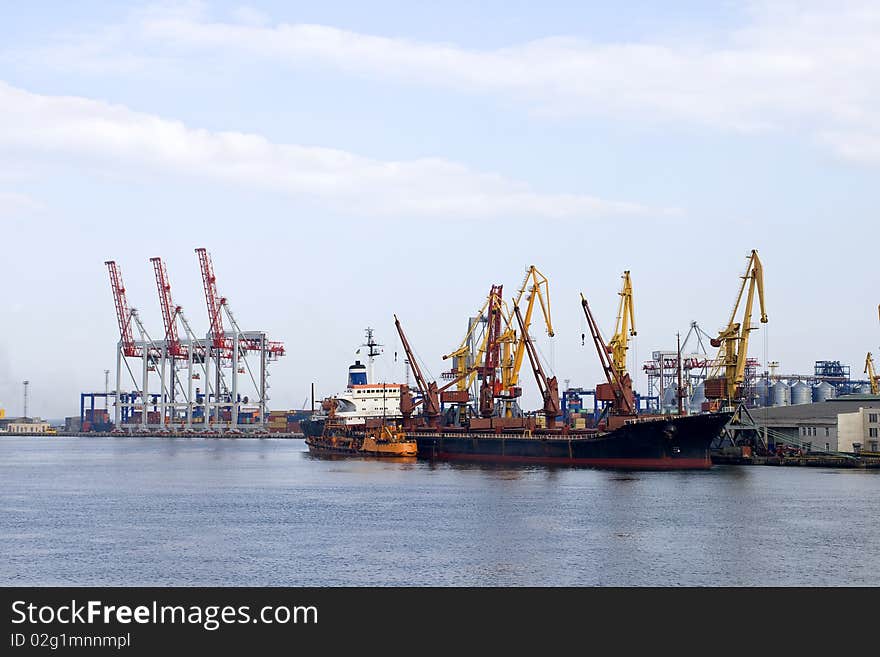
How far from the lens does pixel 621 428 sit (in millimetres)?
87750

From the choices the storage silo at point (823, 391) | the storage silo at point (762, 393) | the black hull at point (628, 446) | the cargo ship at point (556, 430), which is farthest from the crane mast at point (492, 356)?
the storage silo at point (823, 391)

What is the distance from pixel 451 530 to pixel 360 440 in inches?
2602

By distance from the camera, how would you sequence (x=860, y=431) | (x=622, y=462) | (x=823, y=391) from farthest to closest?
(x=823, y=391), (x=860, y=431), (x=622, y=462)

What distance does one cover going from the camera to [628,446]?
86.9 metres

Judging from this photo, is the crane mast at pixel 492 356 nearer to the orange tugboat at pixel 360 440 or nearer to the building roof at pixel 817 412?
the orange tugboat at pixel 360 440

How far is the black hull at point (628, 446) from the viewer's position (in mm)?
83750

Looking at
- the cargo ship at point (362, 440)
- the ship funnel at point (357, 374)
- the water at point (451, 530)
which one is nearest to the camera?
the water at point (451, 530)

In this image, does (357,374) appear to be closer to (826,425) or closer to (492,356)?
(492,356)

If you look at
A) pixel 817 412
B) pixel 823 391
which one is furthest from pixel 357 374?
pixel 823 391

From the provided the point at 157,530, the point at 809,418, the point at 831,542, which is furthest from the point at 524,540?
the point at 809,418

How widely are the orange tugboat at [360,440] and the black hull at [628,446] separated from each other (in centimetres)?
965

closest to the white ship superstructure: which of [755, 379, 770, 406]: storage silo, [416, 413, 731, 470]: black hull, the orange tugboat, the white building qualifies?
the orange tugboat
